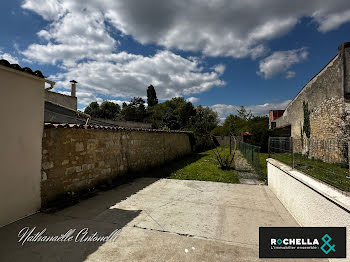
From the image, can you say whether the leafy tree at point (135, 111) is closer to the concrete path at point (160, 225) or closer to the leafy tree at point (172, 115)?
the leafy tree at point (172, 115)

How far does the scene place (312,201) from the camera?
3.04m

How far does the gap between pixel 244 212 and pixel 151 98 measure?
5156cm

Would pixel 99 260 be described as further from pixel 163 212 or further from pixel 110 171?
pixel 110 171

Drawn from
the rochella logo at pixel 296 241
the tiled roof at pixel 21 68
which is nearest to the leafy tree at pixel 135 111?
the tiled roof at pixel 21 68

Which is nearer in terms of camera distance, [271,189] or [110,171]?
[271,189]

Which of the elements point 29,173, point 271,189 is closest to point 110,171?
point 29,173

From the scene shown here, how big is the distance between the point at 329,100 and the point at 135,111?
3792cm

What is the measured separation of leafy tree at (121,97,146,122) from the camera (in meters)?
42.8

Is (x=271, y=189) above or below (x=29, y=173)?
below

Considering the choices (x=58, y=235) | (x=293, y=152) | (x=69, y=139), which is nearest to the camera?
(x=58, y=235)

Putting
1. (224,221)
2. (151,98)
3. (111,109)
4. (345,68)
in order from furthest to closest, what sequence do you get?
(151,98) < (111,109) < (345,68) < (224,221)

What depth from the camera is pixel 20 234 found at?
313cm

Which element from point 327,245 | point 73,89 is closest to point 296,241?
point 327,245

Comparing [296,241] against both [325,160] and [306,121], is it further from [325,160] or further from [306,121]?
[306,121]
